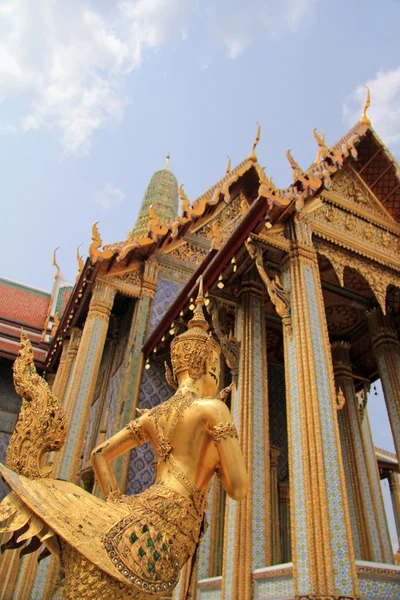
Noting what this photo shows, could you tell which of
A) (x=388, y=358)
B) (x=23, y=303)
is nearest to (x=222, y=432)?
(x=388, y=358)

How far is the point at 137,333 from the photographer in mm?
6855

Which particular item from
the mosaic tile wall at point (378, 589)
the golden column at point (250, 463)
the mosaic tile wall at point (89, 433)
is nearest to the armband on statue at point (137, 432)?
the mosaic tile wall at point (378, 589)

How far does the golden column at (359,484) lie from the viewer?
5809 millimetres

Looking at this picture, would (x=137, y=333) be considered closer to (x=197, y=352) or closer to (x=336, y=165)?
(x=336, y=165)

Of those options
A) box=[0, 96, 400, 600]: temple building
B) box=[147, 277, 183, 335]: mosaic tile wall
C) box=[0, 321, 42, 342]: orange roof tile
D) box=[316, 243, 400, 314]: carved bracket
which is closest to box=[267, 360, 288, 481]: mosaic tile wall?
box=[0, 96, 400, 600]: temple building

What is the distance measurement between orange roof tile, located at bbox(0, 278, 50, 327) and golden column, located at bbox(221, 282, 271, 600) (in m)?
8.24

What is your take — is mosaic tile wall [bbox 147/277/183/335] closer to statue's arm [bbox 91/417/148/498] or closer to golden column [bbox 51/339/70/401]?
golden column [bbox 51/339/70/401]

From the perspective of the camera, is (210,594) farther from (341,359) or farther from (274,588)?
(341,359)

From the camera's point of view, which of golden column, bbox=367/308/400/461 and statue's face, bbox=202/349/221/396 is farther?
golden column, bbox=367/308/400/461

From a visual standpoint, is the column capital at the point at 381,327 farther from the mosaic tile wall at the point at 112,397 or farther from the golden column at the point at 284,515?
the mosaic tile wall at the point at 112,397

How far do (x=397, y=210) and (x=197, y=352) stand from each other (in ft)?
14.7

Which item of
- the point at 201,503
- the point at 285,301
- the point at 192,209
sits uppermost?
the point at 192,209

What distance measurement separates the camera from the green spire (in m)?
14.7

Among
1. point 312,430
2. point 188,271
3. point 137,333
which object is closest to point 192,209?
point 188,271
